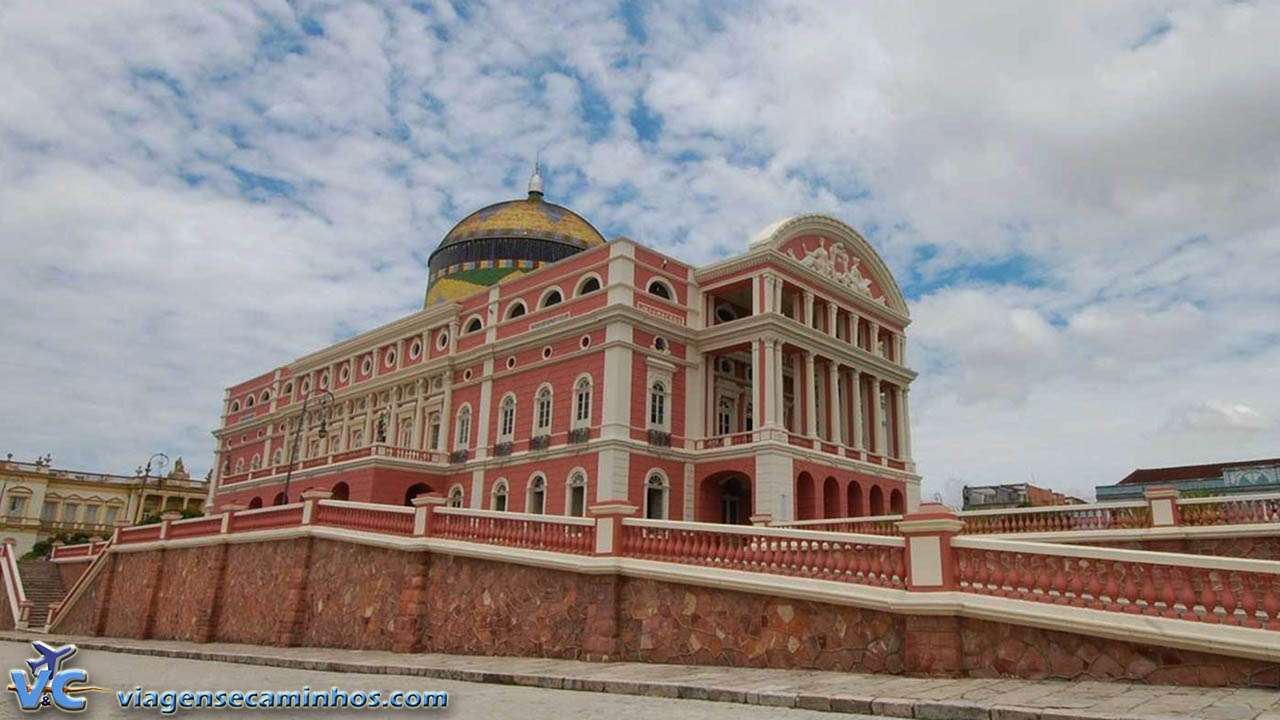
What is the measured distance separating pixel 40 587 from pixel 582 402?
74.5 feet

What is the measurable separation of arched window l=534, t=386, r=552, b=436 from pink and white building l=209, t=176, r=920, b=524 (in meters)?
0.05

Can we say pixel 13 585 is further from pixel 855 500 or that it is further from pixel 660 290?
pixel 855 500

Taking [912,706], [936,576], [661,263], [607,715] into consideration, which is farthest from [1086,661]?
[661,263]

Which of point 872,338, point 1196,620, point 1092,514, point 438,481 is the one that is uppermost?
point 872,338

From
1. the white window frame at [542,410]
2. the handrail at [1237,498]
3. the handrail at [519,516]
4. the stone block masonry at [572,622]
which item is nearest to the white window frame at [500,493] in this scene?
the white window frame at [542,410]

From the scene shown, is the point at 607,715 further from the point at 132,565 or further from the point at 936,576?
the point at 132,565

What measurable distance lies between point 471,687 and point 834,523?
11175mm

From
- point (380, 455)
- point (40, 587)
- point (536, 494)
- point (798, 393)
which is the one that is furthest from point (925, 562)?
point (40, 587)

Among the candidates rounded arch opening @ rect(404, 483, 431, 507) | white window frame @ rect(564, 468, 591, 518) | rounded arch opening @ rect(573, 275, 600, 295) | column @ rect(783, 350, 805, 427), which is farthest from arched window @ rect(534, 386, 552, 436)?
column @ rect(783, 350, 805, 427)

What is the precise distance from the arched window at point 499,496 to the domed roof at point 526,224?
46.5 ft

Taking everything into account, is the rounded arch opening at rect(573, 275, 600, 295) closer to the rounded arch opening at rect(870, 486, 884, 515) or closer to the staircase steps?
the rounded arch opening at rect(870, 486, 884, 515)

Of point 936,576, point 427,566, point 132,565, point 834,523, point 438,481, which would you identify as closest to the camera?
point 936,576

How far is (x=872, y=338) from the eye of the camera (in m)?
31.9

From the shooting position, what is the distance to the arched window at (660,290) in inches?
1095
